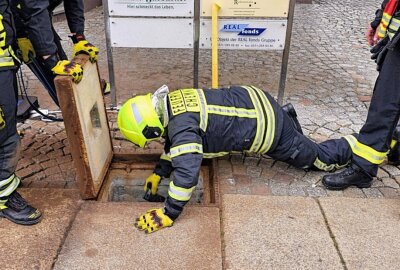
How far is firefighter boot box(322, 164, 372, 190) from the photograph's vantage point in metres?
3.25

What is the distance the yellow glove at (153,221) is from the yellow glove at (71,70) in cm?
97

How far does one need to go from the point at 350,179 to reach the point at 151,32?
231 centimetres

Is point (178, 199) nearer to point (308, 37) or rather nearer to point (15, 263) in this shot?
point (15, 263)

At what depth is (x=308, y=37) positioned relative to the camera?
23.6ft

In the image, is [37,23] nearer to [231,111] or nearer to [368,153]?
[231,111]

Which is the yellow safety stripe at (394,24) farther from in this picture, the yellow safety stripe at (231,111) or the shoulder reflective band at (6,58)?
the shoulder reflective band at (6,58)

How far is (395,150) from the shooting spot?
3.51 meters

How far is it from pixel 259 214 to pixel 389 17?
1.57 metres

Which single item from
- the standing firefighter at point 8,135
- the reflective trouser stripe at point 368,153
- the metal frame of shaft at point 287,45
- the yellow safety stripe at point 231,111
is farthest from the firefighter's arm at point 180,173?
the metal frame of shaft at point 287,45

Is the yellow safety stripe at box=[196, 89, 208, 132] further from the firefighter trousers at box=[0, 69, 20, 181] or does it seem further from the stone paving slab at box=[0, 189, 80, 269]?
the firefighter trousers at box=[0, 69, 20, 181]

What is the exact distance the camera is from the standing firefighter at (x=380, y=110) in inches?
113

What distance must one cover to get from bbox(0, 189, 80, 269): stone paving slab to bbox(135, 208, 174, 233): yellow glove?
494 mm

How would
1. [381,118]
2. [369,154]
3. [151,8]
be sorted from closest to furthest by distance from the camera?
[381,118]
[369,154]
[151,8]

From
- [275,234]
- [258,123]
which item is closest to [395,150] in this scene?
[258,123]
